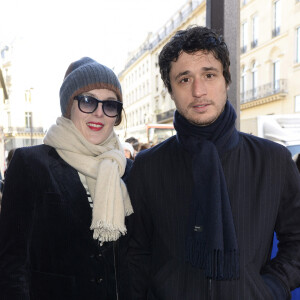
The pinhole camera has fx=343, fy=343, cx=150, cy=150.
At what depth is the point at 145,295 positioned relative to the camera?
196cm

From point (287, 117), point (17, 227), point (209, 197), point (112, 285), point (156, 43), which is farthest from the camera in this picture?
point (156, 43)

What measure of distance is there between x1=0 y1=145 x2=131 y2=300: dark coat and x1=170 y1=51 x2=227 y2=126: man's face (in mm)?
838

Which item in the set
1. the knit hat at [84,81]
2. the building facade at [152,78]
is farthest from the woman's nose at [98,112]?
the building facade at [152,78]

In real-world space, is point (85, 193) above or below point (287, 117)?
below

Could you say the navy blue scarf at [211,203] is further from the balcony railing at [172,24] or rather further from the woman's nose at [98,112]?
the balcony railing at [172,24]

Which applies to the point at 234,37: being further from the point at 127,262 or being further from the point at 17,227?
the point at 17,227

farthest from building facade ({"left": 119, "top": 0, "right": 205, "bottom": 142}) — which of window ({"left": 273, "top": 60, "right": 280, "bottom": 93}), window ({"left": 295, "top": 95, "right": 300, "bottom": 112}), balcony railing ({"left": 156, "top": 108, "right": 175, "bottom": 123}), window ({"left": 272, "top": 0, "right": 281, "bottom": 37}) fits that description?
window ({"left": 295, "top": 95, "right": 300, "bottom": 112})

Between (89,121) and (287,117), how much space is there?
7.20 m

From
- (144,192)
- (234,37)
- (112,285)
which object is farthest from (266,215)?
(234,37)

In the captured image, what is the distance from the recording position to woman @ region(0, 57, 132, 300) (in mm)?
1923

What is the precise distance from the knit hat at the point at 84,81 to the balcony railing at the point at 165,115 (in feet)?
123

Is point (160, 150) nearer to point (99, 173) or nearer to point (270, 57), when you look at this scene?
point (99, 173)

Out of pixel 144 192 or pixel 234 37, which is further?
pixel 234 37

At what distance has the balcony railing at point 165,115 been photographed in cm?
4106
